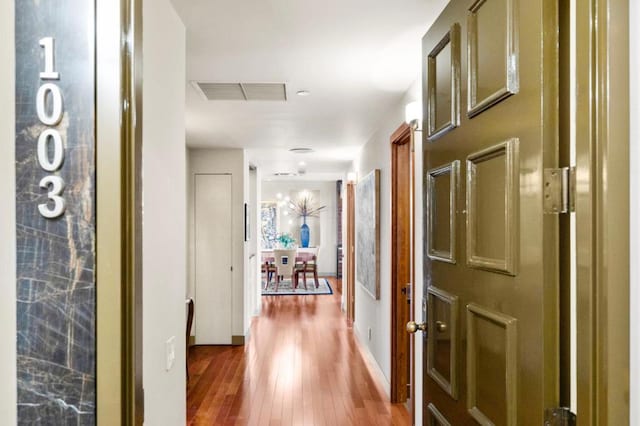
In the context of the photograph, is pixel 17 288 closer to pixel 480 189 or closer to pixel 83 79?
pixel 83 79

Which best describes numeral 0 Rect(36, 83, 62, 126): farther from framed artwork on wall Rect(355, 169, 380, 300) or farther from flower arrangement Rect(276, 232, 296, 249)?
flower arrangement Rect(276, 232, 296, 249)

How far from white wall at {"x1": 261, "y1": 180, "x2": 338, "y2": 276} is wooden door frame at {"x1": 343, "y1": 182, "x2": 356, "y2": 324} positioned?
173 inches

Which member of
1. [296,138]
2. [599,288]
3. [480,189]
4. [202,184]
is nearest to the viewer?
[599,288]

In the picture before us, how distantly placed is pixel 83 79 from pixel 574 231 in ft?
3.56

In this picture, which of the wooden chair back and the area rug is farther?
the wooden chair back

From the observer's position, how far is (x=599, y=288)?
81 cm

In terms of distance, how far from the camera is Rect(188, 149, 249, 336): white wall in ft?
17.1

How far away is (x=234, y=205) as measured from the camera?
528cm

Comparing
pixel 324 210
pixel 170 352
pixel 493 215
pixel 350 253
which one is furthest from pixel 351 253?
pixel 493 215

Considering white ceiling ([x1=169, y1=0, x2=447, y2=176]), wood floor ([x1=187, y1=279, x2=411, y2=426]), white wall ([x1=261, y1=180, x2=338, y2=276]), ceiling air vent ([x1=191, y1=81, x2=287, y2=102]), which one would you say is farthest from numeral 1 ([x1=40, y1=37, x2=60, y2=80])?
white wall ([x1=261, y1=180, x2=338, y2=276])

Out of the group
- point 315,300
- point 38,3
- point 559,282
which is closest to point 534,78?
point 559,282

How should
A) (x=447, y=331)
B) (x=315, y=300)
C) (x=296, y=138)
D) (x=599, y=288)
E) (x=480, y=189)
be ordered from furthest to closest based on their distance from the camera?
1. (x=315, y=300)
2. (x=296, y=138)
3. (x=447, y=331)
4. (x=480, y=189)
5. (x=599, y=288)

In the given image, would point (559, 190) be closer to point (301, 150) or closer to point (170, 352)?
point (170, 352)

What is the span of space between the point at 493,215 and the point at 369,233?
10.9 ft
